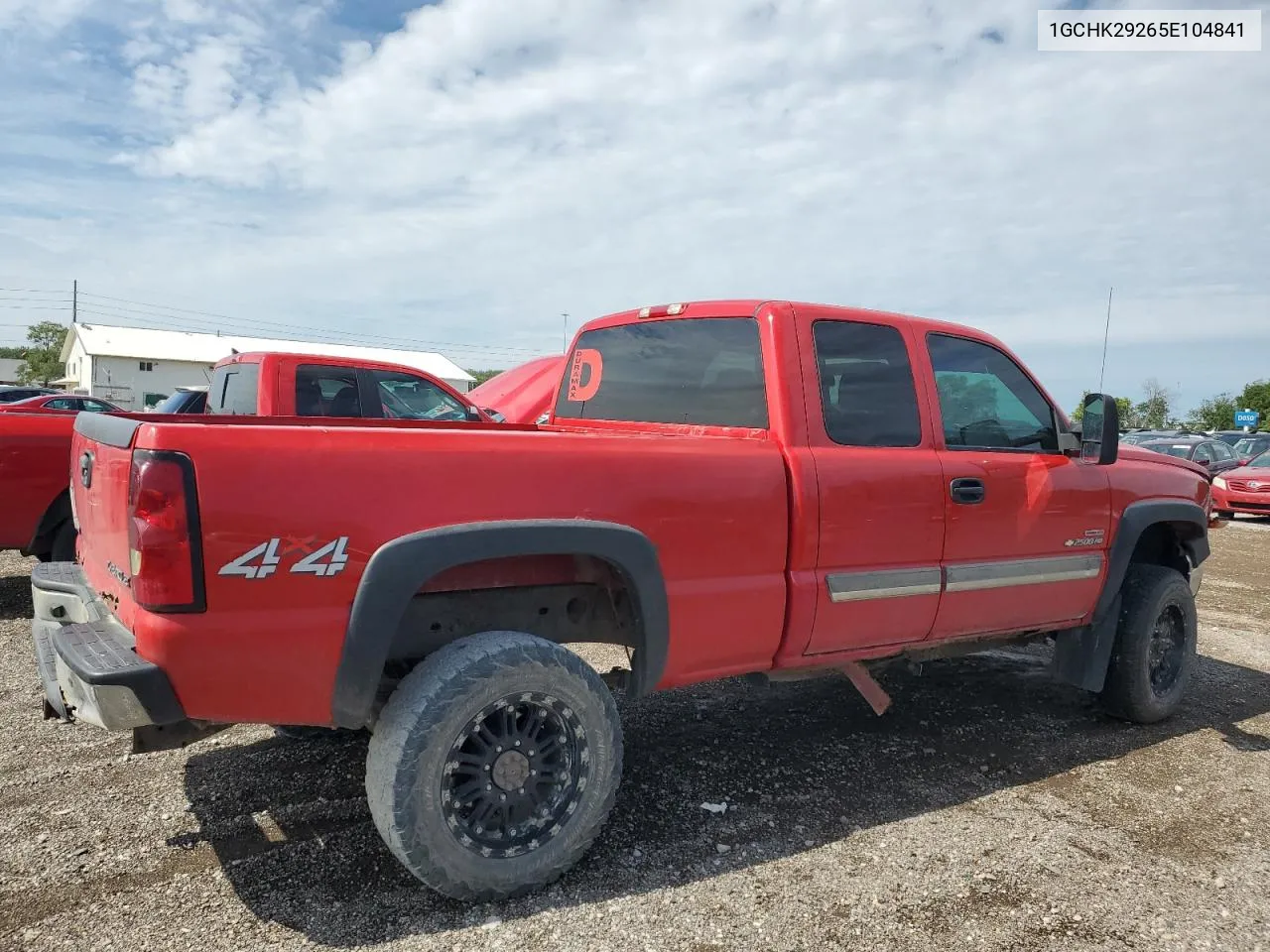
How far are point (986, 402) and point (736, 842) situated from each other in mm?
2235

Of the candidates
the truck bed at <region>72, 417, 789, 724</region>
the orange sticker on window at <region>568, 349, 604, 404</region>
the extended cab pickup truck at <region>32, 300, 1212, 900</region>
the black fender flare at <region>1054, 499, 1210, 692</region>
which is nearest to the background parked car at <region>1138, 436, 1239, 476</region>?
the black fender flare at <region>1054, 499, 1210, 692</region>

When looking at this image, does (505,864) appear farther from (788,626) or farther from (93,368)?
(93,368)

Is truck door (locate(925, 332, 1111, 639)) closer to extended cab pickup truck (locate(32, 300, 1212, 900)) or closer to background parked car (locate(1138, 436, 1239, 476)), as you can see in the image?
extended cab pickup truck (locate(32, 300, 1212, 900))

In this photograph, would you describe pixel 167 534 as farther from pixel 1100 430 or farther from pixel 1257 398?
pixel 1257 398

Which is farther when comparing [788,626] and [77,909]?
[788,626]

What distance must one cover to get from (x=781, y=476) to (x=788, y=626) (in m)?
0.56

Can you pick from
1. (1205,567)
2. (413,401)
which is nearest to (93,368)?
(413,401)

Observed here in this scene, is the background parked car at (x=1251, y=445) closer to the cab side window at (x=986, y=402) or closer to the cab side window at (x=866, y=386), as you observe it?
the cab side window at (x=986, y=402)

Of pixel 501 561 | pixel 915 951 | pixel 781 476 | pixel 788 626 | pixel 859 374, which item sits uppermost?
pixel 859 374

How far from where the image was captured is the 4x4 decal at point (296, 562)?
2.40 metres

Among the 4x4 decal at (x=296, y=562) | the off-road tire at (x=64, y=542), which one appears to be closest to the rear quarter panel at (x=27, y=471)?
the off-road tire at (x=64, y=542)

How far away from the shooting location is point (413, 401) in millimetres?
7578

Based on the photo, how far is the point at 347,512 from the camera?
8.21 feet

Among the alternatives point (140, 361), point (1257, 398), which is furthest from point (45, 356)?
point (1257, 398)
